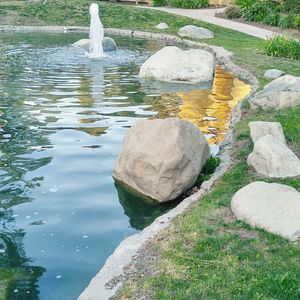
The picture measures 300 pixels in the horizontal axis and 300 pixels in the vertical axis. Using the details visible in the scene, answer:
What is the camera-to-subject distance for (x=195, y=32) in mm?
25750

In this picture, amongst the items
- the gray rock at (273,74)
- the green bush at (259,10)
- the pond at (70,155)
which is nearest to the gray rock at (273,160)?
the pond at (70,155)

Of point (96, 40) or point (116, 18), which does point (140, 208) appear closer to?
point (96, 40)

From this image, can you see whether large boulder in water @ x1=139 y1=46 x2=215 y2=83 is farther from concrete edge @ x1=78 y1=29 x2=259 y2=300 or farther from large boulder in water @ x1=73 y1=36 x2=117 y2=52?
large boulder in water @ x1=73 y1=36 x2=117 y2=52

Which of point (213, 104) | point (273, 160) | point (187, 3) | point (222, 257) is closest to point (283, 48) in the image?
point (213, 104)

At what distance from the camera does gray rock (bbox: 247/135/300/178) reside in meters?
8.59

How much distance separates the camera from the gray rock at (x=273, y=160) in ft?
28.2

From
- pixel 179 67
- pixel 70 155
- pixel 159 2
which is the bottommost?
pixel 159 2

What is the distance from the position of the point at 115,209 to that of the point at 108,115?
4.96 meters

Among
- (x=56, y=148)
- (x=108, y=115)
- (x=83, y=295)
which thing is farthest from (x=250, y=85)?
(x=83, y=295)

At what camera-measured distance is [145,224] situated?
7859mm

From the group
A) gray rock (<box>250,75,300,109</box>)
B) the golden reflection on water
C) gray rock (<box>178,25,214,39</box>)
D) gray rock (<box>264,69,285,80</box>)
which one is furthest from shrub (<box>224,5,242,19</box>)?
gray rock (<box>250,75,300,109</box>)

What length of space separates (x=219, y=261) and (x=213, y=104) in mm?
8458

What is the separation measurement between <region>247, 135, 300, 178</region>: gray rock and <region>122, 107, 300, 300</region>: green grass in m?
1.00

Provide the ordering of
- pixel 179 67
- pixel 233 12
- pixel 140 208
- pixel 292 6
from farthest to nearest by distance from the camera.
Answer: pixel 233 12 → pixel 292 6 → pixel 179 67 → pixel 140 208
